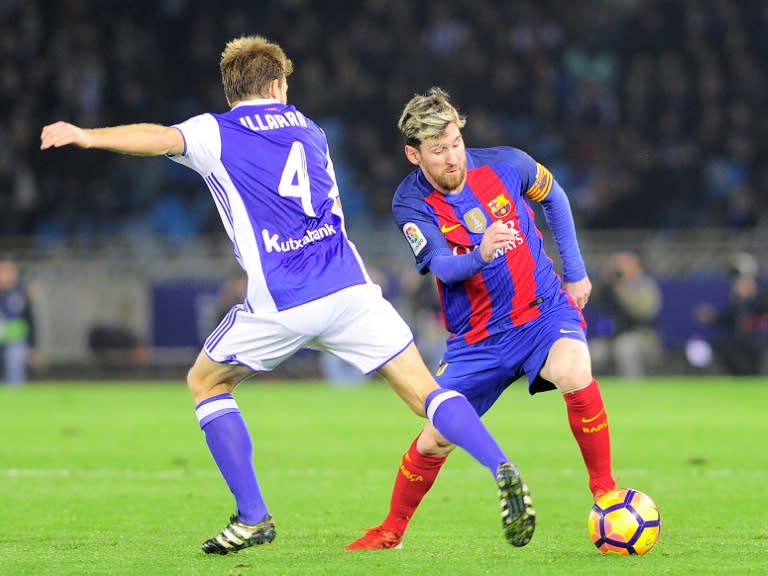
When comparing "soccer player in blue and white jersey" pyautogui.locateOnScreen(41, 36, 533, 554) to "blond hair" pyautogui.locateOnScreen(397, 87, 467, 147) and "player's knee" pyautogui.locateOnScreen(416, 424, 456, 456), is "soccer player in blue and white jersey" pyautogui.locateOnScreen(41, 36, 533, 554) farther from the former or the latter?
"blond hair" pyautogui.locateOnScreen(397, 87, 467, 147)

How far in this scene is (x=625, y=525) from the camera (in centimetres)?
613

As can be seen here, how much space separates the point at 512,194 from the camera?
271 inches

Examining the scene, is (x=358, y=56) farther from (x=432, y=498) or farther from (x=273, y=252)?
(x=273, y=252)

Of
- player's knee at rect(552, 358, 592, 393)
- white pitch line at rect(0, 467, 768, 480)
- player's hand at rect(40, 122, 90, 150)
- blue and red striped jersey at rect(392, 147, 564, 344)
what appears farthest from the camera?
white pitch line at rect(0, 467, 768, 480)

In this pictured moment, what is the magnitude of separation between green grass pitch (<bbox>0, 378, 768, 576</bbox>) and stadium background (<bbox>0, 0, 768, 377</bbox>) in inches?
225

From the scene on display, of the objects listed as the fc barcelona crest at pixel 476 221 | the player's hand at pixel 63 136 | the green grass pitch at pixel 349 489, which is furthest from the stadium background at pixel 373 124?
the player's hand at pixel 63 136

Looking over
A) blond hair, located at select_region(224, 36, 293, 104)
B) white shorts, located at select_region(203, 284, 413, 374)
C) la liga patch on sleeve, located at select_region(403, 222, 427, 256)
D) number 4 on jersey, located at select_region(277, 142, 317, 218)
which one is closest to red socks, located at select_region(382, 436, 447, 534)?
white shorts, located at select_region(203, 284, 413, 374)

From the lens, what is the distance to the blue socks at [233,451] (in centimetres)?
614

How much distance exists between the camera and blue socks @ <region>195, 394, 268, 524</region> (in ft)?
20.1

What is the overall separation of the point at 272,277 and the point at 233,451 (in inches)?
33.1

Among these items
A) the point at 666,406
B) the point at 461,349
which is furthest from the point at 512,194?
the point at 666,406

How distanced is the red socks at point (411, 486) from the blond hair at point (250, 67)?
75.0 inches

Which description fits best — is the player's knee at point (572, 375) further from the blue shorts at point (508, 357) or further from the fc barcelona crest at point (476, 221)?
the fc barcelona crest at point (476, 221)

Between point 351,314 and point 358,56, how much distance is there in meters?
22.6
